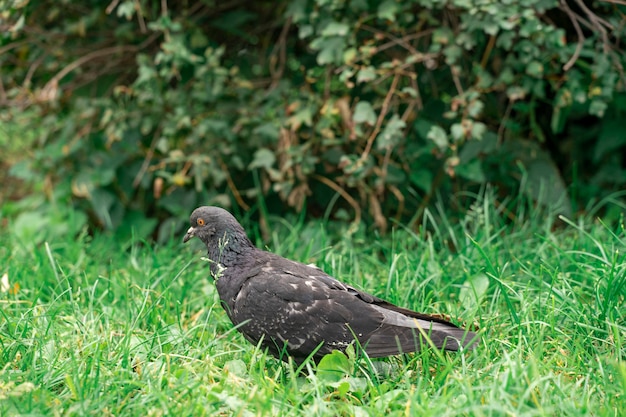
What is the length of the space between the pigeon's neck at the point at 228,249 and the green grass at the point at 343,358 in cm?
21

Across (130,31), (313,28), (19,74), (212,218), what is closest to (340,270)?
(212,218)

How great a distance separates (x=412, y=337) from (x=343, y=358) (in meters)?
0.28

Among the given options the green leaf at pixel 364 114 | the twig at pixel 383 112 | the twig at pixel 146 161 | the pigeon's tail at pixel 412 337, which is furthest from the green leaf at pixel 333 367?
the twig at pixel 146 161

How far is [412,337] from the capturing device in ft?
9.15

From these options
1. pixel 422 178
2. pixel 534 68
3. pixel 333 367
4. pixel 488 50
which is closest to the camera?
pixel 333 367

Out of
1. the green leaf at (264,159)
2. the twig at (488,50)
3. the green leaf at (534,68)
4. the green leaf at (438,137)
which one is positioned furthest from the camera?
the green leaf at (264,159)

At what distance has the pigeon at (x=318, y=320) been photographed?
9.07 feet

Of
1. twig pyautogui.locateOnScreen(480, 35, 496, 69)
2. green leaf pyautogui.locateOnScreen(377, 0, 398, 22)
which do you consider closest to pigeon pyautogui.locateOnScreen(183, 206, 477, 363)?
green leaf pyautogui.locateOnScreen(377, 0, 398, 22)

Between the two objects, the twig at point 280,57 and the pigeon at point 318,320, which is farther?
the twig at point 280,57

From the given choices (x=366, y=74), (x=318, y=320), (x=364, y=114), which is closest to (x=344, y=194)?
(x=364, y=114)

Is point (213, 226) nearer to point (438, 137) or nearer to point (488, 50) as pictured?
point (438, 137)

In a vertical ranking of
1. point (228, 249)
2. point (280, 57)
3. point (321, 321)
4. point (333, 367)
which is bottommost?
point (333, 367)

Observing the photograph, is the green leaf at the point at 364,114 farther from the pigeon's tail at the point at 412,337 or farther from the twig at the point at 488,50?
the pigeon's tail at the point at 412,337

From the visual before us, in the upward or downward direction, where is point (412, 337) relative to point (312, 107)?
downward
